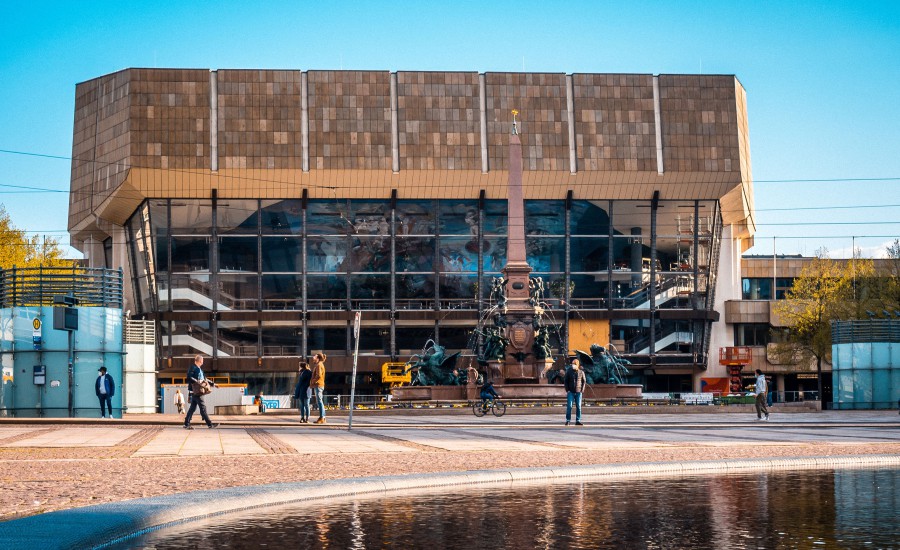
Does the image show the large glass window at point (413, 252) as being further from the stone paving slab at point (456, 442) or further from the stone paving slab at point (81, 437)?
the stone paving slab at point (456, 442)

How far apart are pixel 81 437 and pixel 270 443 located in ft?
14.6

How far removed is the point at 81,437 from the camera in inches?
968

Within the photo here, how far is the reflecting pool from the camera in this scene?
9820mm

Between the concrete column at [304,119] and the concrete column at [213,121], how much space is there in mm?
5102

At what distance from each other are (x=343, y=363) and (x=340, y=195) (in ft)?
34.9

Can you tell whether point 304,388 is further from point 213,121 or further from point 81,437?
→ point 213,121

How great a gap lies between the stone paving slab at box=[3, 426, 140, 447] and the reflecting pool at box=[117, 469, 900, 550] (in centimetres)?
1058

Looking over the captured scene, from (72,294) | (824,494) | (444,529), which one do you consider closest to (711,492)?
(824,494)

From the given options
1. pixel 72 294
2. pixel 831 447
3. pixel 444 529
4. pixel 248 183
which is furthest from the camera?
pixel 248 183

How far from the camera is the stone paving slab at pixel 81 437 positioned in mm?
21984

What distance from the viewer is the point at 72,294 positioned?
118 ft

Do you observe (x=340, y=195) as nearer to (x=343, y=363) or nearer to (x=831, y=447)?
(x=343, y=363)

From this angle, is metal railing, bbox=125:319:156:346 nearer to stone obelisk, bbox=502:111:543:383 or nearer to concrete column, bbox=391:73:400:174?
stone obelisk, bbox=502:111:543:383

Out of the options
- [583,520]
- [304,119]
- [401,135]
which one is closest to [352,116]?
[304,119]
